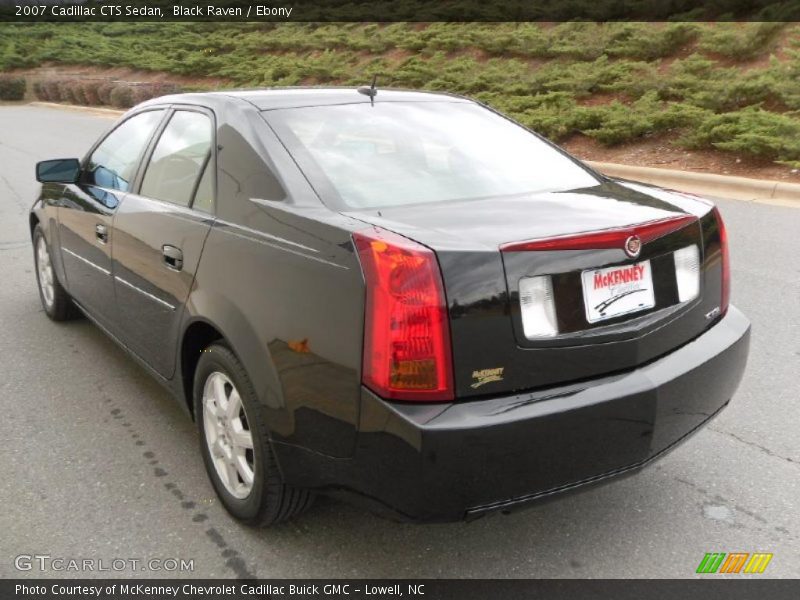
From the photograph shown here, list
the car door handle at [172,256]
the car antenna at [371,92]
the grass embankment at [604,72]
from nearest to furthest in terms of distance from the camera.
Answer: the car door handle at [172,256] < the car antenna at [371,92] < the grass embankment at [604,72]

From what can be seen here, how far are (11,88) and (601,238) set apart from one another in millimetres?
42167

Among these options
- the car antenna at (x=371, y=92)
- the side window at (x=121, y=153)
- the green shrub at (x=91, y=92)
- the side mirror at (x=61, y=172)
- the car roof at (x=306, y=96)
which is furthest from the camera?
the green shrub at (x=91, y=92)

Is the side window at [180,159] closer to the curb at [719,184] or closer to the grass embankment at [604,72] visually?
the curb at [719,184]

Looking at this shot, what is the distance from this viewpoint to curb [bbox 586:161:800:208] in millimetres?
9141

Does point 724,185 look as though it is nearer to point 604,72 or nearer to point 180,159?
point 604,72

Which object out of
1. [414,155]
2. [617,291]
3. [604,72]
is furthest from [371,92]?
[604,72]

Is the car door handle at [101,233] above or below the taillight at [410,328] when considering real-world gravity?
below

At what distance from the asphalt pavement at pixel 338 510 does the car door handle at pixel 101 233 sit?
2.70 ft

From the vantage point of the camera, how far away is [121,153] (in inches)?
162

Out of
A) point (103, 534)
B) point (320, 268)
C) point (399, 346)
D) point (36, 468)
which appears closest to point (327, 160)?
point (320, 268)

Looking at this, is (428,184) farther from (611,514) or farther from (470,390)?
(611,514)

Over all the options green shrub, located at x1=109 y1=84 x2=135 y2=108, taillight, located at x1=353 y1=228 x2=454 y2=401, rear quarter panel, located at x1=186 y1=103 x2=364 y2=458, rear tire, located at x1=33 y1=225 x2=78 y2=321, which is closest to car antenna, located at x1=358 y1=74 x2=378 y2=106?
rear quarter panel, located at x1=186 y1=103 x2=364 y2=458

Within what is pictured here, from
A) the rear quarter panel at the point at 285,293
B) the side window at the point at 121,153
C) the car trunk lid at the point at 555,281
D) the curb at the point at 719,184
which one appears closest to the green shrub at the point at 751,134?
the curb at the point at 719,184

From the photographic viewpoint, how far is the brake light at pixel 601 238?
2287mm
